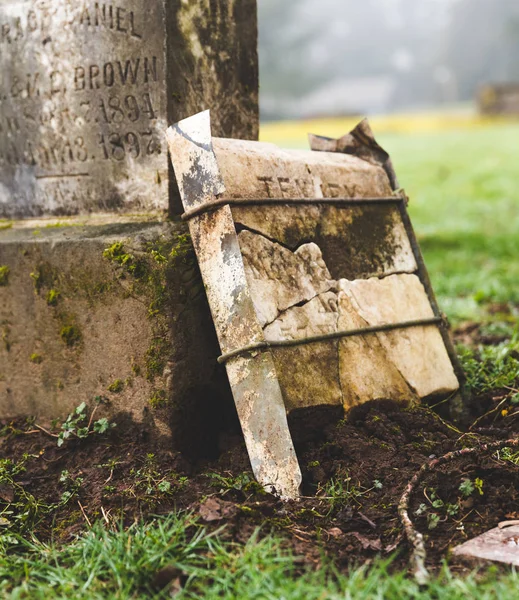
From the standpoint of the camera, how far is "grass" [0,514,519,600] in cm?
189

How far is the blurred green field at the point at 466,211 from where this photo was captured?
5.91 metres

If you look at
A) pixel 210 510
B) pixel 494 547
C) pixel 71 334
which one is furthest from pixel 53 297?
pixel 494 547

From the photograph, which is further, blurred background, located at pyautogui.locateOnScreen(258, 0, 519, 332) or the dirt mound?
blurred background, located at pyautogui.locateOnScreen(258, 0, 519, 332)

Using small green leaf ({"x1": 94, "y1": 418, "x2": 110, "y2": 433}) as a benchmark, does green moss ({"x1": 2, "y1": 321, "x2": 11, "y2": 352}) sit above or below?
above

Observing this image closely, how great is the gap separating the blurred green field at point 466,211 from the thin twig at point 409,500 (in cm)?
246

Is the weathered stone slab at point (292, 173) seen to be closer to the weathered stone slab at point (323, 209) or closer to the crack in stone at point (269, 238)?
the weathered stone slab at point (323, 209)

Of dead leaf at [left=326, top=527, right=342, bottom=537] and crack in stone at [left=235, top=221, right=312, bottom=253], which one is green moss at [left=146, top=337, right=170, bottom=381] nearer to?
crack in stone at [left=235, top=221, right=312, bottom=253]

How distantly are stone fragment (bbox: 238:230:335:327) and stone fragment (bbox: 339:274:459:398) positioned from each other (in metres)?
0.14

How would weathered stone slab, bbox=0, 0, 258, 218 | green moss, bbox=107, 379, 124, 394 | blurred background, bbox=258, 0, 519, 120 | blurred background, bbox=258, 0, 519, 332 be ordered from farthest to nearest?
blurred background, bbox=258, 0, 519, 120 < blurred background, bbox=258, 0, 519, 332 < weathered stone slab, bbox=0, 0, 258, 218 < green moss, bbox=107, 379, 124, 394

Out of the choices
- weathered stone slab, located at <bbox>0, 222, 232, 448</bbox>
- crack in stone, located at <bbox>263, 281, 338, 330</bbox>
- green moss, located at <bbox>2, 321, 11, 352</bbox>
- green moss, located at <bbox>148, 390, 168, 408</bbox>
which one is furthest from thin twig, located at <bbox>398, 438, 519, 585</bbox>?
green moss, located at <bbox>2, 321, 11, 352</bbox>

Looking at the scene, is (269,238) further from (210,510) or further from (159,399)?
(210,510)

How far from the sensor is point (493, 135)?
17.9m

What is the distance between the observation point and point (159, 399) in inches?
113

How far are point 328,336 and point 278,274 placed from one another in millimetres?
299
